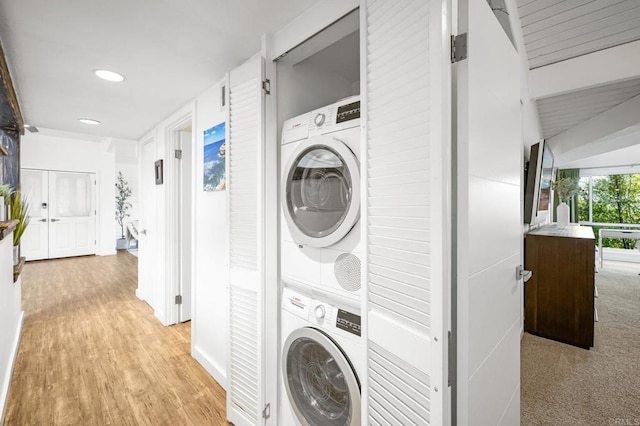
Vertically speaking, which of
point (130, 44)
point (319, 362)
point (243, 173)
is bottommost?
point (319, 362)

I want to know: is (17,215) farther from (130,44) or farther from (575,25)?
(575,25)

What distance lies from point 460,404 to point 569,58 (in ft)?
11.2

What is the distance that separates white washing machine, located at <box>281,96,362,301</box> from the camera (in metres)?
1.21

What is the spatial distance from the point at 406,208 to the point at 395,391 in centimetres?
61

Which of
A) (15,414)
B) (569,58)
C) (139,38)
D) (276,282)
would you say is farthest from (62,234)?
(569,58)

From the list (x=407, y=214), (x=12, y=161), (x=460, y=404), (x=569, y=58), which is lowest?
(x=460, y=404)

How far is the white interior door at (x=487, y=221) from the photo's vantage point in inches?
34.9

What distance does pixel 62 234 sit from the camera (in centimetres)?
651

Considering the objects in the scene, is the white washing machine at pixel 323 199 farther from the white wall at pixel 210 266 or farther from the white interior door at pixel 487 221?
the white wall at pixel 210 266

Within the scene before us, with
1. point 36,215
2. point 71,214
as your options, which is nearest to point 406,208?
point 36,215

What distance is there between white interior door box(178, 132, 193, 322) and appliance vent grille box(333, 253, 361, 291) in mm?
2403

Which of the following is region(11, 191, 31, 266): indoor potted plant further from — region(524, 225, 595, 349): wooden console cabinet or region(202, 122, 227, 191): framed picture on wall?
region(524, 225, 595, 349): wooden console cabinet

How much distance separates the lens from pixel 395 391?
0.95 metres

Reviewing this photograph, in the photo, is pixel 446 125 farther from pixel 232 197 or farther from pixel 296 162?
pixel 232 197
